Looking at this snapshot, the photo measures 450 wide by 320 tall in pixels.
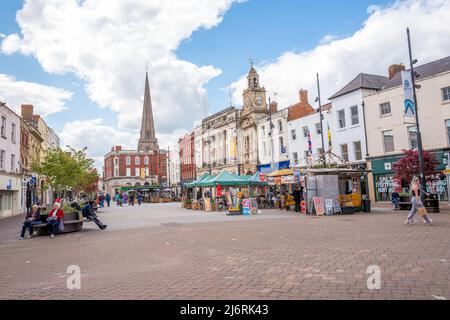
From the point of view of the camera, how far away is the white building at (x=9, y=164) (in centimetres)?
2970

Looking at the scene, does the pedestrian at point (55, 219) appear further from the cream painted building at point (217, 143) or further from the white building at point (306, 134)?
the cream painted building at point (217, 143)

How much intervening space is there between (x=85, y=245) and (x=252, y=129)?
138 ft

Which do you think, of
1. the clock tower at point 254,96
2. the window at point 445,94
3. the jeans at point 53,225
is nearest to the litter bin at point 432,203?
the window at point 445,94

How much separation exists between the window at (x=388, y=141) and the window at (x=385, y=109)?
62.7 inches

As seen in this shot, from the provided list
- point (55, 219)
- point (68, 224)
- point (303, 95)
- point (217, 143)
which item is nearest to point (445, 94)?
point (303, 95)

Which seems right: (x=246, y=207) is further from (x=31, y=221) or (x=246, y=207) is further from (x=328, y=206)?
(x=31, y=221)

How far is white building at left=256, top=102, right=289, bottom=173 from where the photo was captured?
44.3 metres

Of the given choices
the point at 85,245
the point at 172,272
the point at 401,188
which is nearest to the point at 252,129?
the point at 401,188

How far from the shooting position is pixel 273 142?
4697 cm

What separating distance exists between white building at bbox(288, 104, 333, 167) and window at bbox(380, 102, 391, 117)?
18.8ft

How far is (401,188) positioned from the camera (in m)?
27.4

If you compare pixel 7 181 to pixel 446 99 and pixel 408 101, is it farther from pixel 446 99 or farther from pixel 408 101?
pixel 446 99

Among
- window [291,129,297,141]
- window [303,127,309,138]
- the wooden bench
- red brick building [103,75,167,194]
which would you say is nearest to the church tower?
red brick building [103,75,167,194]

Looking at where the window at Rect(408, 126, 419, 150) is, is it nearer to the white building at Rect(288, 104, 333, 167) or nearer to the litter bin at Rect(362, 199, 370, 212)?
the white building at Rect(288, 104, 333, 167)
